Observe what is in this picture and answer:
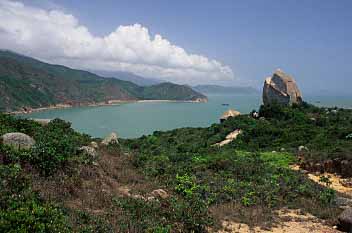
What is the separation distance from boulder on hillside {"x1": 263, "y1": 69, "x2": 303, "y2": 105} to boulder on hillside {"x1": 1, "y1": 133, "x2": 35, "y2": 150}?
33.5m

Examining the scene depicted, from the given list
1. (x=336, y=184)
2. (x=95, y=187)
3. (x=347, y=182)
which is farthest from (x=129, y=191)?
(x=347, y=182)

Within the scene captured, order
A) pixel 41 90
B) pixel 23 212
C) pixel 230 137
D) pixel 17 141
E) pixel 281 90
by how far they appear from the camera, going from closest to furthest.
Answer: pixel 23 212 → pixel 17 141 → pixel 230 137 → pixel 281 90 → pixel 41 90

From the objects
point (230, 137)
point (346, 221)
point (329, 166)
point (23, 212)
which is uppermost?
point (23, 212)

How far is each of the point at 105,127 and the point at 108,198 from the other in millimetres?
54893

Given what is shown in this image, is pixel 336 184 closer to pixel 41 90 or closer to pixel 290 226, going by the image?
pixel 290 226

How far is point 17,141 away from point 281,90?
116ft

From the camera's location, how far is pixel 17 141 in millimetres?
8523

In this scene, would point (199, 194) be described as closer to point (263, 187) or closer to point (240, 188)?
point (240, 188)

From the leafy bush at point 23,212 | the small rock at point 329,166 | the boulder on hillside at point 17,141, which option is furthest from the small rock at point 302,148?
the leafy bush at point 23,212

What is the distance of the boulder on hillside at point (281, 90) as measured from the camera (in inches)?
1524

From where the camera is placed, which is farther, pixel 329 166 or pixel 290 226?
pixel 329 166

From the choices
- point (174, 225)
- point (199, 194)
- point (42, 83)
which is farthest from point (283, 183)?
point (42, 83)

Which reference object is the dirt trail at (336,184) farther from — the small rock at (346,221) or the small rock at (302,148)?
the small rock at (346,221)

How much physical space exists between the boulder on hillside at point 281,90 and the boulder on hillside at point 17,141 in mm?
33489
